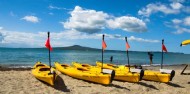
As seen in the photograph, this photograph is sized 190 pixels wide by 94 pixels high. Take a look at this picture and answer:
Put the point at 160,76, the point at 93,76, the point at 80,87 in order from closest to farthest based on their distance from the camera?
the point at 80,87
the point at 93,76
the point at 160,76

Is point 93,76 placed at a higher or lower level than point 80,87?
higher

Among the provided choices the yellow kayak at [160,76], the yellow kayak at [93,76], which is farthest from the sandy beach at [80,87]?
the yellow kayak at [160,76]

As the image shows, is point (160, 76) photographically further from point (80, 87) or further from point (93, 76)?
point (80, 87)

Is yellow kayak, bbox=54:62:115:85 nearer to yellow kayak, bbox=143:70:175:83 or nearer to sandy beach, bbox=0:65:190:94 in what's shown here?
sandy beach, bbox=0:65:190:94

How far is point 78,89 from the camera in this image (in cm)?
1808

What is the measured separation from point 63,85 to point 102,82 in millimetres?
2825

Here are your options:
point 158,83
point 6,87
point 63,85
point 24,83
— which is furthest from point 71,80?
point 158,83

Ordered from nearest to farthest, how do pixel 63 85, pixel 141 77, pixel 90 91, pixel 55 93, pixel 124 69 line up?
pixel 55 93 → pixel 90 91 → pixel 63 85 → pixel 141 77 → pixel 124 69

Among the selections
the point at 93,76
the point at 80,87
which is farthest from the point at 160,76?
the point at 80,87

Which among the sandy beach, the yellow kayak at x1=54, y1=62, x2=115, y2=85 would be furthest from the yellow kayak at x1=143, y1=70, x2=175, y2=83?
the yellow kayak at x1=54, y1=62, x2=115, y2=85

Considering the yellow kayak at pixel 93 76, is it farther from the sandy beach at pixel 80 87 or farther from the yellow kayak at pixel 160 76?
the yellow kayak at pixel 160 76

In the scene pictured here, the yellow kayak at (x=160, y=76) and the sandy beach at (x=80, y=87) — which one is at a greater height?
the yellow kayak at (x=160, y=76)

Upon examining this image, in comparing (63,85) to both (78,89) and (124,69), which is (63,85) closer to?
(78,89)

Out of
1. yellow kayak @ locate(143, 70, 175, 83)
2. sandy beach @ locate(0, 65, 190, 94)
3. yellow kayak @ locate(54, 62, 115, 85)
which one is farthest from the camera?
yellow kayak @ locate(143, 70, 175, 83)
